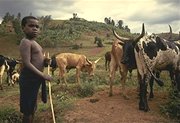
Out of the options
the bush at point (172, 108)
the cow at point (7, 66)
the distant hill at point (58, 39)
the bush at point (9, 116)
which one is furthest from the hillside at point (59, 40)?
the bush at point (172, 108)

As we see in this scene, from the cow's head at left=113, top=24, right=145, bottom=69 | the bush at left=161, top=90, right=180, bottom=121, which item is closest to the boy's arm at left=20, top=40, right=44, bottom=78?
the cow's head at left=113, top=24, right=145, bottom=69

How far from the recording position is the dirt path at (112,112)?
8898 millimetres

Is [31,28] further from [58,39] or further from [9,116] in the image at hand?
[58,39]

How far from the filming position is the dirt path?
350 inches

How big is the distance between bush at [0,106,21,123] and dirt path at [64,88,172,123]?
1.33 m

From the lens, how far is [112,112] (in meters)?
9.41

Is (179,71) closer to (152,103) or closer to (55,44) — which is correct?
(152,103)

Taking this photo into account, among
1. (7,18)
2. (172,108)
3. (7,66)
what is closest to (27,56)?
(172,108)

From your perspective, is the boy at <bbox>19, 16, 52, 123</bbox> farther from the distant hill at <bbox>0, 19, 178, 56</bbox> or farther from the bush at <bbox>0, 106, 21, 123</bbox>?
the distant hill at <bbox>0, 19, 178, 56</bbox>

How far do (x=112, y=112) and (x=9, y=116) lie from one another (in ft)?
8.96

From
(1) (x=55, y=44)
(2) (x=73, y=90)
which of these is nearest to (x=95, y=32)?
(1) (x=55, y=44)

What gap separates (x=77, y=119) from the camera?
895 cm

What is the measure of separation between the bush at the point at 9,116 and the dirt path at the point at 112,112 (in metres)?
1.33

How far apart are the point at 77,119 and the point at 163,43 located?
10.8 ft
